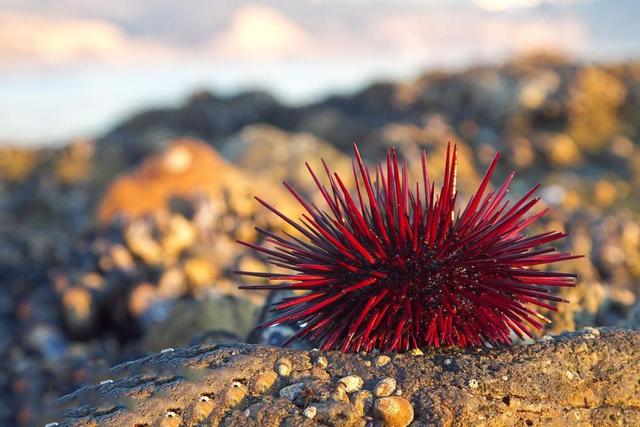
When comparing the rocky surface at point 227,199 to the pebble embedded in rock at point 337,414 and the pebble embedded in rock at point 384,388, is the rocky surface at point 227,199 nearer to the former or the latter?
the pebble embedded in rock at point 337,414

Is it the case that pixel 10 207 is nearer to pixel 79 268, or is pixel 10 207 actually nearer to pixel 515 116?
pixel 79 268

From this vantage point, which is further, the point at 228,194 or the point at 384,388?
the point at 228,194

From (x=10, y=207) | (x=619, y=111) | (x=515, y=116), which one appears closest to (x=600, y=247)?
(x=515, y=116)

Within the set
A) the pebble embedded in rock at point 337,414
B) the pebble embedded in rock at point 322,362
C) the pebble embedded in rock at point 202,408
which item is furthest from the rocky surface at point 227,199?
the pebble embedded in rock at point 202,408

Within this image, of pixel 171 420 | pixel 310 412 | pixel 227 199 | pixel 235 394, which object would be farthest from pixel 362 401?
pixel 227 199

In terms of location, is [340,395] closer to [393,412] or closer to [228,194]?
[393,412]

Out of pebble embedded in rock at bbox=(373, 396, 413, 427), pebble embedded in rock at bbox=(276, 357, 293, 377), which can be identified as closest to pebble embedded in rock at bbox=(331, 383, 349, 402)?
pebble embedded in rock at bbox=(373, 396, 413, 427)

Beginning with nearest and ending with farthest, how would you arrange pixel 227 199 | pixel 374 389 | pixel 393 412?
pixel 393 412 → pixel 374 389 → pixel 227 199
